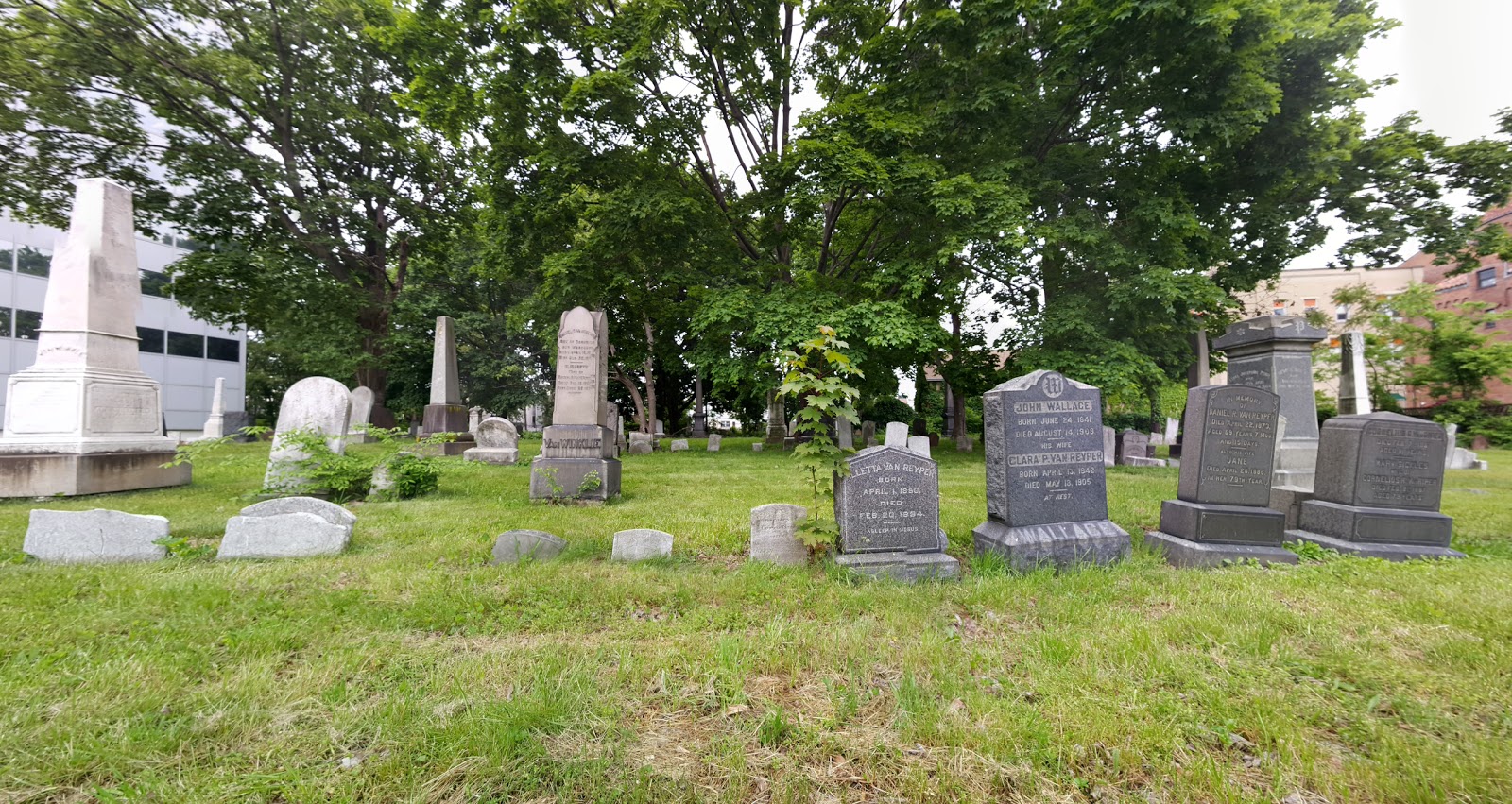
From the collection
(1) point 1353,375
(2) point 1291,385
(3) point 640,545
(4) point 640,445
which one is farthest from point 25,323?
(1) point 1353,375

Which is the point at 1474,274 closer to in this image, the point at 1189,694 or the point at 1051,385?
the point at 1051,385

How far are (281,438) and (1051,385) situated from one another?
29.9ft

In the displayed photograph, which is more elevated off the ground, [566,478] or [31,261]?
[31,261]

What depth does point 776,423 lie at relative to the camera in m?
20.1

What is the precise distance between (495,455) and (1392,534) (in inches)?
566

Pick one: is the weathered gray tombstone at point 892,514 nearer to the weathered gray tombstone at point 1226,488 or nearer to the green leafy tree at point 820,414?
the green leafy tree at point 820,414

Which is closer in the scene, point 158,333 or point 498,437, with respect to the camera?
point 498,437

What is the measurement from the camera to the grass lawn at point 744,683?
1.93 m

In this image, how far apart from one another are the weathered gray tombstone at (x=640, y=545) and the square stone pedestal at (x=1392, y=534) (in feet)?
20.5

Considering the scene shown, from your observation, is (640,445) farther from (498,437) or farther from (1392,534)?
(1392,534)

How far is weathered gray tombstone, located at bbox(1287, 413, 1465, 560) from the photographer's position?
5.00 meters

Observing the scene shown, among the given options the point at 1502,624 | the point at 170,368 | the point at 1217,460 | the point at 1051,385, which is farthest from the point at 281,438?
the point at 170,368

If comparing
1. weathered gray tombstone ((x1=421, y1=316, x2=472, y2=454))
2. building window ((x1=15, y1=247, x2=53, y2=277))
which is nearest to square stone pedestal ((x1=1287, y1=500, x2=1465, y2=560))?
weathered gray tombstone ((x1=421, y1=316, x2=472, y2=454))

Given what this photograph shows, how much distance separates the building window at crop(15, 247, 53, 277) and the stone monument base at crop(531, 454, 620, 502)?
29.0 metres
